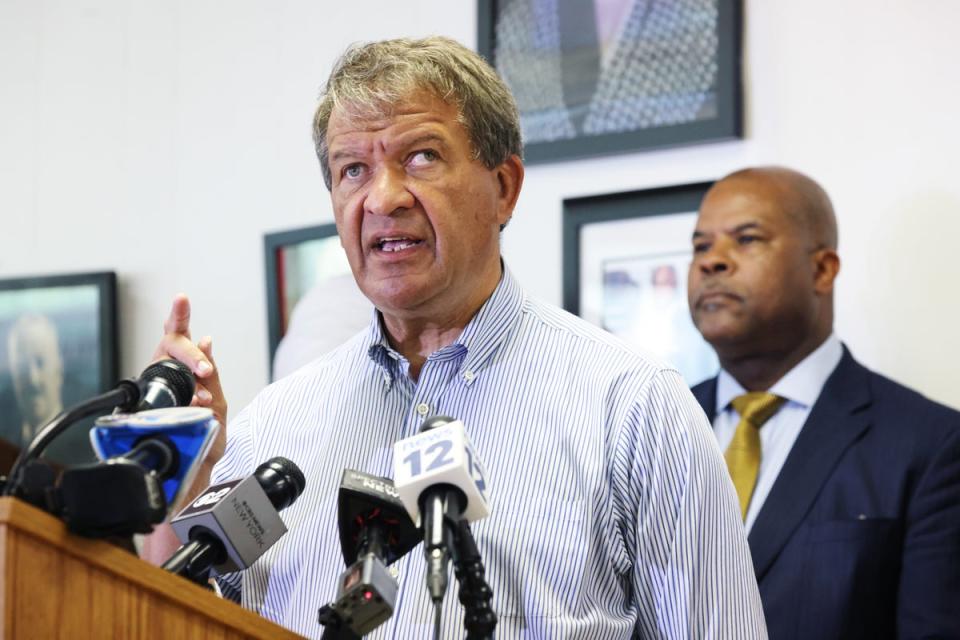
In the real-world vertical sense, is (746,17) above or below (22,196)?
above

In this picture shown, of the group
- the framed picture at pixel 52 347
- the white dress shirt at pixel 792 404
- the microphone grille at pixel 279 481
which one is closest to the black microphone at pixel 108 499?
the microphone grille at pixel 279 481

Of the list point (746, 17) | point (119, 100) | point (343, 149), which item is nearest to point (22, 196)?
point (119, 100)

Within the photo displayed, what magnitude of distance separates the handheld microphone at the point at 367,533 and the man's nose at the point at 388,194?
557 mm

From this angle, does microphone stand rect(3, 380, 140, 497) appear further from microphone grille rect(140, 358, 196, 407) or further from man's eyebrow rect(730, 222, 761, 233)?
man's eyebrow rect(730, 222, 761, 233)

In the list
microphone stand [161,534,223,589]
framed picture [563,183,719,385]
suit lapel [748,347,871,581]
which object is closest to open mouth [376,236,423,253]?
microphone stand [161,534,223,589]

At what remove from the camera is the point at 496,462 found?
175 cm

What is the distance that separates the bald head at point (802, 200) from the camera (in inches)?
113

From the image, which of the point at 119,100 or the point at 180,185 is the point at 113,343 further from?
the point at 119,100

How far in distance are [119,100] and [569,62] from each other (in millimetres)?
1709

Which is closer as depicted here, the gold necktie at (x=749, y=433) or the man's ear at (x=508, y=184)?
the man's ear at (x=508, y=184)

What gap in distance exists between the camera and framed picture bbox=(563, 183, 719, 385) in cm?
321

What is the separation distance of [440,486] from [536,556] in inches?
18.9

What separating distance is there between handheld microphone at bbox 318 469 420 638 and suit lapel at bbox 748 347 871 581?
4.78 ft

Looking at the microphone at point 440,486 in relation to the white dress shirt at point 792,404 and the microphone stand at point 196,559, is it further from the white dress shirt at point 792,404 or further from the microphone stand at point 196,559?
the white dress shirt at point 792,404
